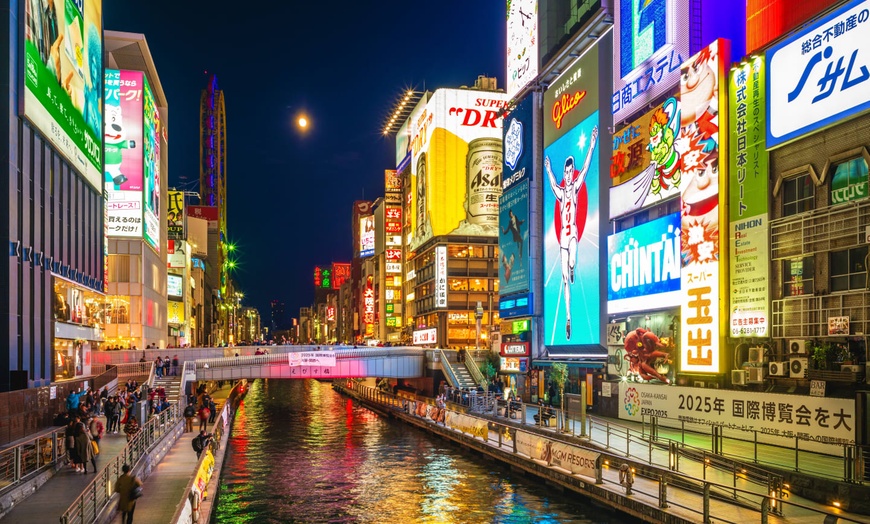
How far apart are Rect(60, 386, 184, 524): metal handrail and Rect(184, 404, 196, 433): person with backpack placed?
74cm

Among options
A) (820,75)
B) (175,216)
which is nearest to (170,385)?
(820,75)

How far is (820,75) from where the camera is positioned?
28.5 metres

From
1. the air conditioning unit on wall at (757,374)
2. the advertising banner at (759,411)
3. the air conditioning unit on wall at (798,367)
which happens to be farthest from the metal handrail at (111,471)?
the air conditioning unit on wall at (798,367)

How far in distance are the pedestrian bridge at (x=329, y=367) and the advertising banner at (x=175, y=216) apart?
170 feet

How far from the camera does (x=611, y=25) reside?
5625 cm

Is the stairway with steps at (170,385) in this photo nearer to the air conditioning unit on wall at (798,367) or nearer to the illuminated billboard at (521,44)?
the air conditioning unit on wall at (798,367)

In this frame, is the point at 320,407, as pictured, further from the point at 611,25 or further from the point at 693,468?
the point at 693,468

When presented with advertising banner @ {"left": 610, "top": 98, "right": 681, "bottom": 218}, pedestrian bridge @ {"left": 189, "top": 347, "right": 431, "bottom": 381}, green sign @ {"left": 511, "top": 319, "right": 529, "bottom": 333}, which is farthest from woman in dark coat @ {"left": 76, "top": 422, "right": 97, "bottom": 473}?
green sign @ {"left": 511, "top": 319, "right": 529, "bottom": 333}

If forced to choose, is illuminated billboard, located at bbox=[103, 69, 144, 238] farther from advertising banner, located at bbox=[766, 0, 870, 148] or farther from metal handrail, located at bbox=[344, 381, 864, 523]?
advertising banner, located at bbox=[766, 0, 870, 148]

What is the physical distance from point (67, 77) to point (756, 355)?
1413 inches

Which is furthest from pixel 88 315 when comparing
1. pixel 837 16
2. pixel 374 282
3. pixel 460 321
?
pixel 374 282

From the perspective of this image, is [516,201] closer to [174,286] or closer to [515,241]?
[515,241]

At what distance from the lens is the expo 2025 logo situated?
38.7 m

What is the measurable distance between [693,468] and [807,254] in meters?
9.11
